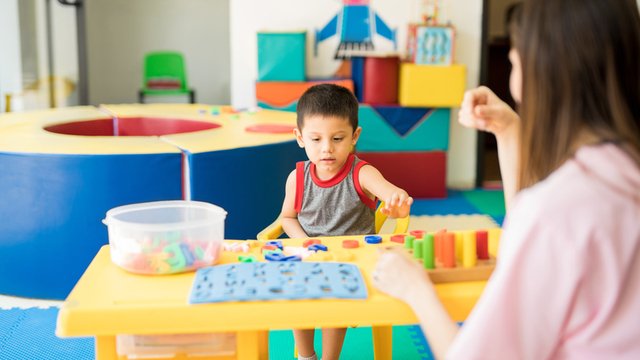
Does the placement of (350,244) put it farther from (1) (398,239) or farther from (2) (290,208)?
(2) (290,208)

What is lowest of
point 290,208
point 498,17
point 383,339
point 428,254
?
point 383,339

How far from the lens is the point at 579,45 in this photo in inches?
39.8

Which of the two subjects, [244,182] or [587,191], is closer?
[587,191]

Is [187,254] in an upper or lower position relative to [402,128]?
upper

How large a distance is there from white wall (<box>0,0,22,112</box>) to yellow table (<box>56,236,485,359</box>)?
4881mm

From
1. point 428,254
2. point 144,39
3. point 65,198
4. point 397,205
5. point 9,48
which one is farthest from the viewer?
point 144,39

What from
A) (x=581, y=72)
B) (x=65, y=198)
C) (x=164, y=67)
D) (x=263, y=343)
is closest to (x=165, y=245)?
(x=263, y=343)

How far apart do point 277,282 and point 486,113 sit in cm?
57

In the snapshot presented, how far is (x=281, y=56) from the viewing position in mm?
5125

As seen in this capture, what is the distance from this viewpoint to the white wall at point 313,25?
5367 millimetres

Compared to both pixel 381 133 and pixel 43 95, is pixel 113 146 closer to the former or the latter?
pixel 381 133

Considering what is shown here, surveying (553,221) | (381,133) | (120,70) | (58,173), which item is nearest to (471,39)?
(381,133)

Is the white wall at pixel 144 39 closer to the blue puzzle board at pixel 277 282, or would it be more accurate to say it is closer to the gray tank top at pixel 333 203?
the gray tank top at pixel 333 203

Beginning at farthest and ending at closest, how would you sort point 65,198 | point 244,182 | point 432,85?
point 432,85
point 244,182
point 65,198
